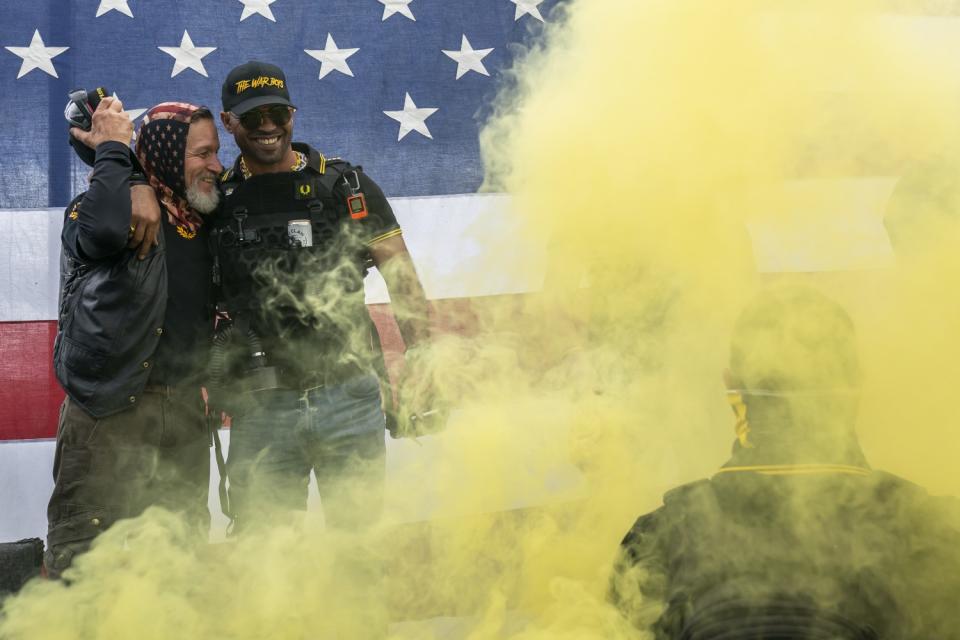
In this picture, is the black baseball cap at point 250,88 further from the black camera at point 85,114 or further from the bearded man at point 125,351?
the black camera at point 85,114

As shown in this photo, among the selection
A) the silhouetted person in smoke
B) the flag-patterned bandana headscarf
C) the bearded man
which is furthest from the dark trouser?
the silhouetted person in smoke

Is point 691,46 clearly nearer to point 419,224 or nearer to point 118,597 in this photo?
point 419,224

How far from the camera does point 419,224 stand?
3.98 metres

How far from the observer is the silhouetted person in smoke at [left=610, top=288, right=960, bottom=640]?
1.53 metres

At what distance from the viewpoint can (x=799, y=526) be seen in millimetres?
1621

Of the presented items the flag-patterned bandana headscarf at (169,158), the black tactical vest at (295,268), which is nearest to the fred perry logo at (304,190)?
the black tactical vest at (295,268)

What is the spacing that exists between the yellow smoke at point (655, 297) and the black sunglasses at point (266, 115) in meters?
0.82

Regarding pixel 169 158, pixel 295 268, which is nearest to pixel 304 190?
pixel 295 268

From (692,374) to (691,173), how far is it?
61cm

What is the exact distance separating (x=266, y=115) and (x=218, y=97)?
1409 mm

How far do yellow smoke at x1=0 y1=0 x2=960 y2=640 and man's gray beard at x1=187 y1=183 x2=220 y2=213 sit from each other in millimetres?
806

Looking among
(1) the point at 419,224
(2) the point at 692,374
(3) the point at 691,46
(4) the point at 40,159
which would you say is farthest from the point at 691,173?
(4) the point at 40,159

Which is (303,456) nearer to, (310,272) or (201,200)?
(310,272)

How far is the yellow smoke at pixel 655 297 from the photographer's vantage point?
2.53 metres
